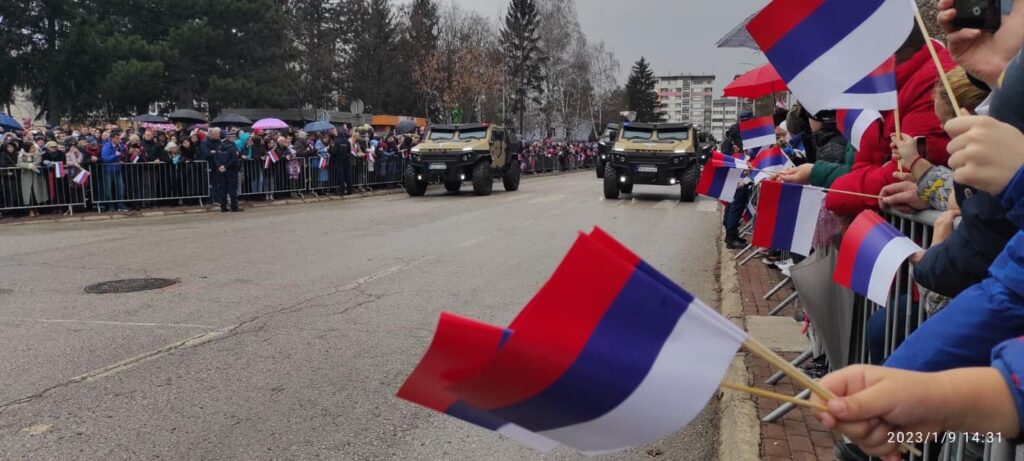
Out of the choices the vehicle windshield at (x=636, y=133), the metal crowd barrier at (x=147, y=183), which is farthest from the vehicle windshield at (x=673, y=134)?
the metal crowd barrier at (x=147, y=183)

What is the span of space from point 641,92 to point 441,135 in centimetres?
7180

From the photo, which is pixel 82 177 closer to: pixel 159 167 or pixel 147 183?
pixel 147 183

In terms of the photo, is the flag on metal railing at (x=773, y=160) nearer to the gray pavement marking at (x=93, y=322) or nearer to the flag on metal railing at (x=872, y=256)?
the flag on metal railing at (x=872, y=256)

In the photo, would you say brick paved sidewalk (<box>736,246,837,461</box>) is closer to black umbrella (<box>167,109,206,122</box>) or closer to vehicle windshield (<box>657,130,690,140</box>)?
vehicle windshield (<box>657,130,690,140</box>)

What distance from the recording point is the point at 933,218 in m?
2.61

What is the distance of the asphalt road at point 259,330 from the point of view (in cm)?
356

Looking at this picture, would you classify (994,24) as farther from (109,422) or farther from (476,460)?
(109,422)

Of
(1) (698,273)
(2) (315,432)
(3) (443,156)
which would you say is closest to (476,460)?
(2) (315,432)

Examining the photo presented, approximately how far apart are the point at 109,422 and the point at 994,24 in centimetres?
403

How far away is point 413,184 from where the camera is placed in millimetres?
19562

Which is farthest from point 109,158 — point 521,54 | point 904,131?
point 521,54

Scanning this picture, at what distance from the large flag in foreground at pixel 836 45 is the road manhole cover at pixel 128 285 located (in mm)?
6253

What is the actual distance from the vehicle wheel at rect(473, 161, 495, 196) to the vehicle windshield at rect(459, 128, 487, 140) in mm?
971

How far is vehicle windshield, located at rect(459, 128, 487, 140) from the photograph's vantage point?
20.2 m
